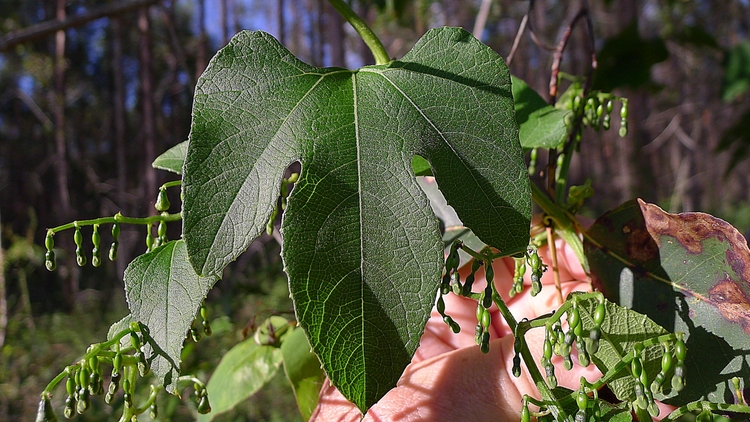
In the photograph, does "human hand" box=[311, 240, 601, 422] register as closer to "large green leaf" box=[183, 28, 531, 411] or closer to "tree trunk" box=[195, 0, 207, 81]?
"large green leaf" box=[183, 28, 531, 411]

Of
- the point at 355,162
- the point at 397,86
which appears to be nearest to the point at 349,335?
the point at 355,162

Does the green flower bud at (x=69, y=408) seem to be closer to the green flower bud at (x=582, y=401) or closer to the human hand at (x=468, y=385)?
the human hand at (x=468, y=385)

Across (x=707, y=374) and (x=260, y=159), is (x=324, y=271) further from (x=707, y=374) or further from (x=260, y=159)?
(x=707, y=374)

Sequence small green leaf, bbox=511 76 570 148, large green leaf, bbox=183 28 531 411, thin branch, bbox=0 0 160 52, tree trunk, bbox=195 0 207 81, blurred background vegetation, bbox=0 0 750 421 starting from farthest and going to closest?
tree trunk, bbox=195 0 207 81, blurred background vegetation, bbox=0 0 750 421, thin branch, bbox=0 0 160 52, small green leaf, bbox=511 76 570 148, large green leaf, bbox=183 28 531 411

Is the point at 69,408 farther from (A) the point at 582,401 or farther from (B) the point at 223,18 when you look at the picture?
(B) the point at 223,18

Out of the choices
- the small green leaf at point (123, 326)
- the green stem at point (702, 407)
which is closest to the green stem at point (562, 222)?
the green stem at point (702, 407)

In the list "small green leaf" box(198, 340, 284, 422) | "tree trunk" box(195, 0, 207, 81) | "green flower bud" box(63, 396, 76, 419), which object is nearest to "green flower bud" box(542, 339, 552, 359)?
"green flower bud" box(63, 396, 76, 419)

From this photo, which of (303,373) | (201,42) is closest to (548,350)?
(303,373)
